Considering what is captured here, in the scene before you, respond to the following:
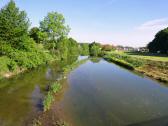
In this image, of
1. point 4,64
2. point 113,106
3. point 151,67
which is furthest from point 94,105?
point 151,67

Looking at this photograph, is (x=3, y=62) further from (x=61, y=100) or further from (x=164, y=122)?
(x=164, y=122)

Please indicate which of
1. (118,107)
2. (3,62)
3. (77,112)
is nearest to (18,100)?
(77,112)

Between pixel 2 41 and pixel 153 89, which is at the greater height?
pixel 2 41

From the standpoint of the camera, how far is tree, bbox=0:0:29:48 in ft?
124

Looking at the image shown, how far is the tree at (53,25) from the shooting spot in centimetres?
7312

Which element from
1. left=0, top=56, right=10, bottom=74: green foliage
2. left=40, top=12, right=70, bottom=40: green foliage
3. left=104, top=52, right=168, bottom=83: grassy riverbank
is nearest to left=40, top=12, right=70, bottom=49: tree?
left=40, top=12, right=70, bottom=40: green foliage

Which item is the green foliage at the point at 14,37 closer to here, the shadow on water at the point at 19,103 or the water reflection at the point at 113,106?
the shadow on water at the point at 19,103

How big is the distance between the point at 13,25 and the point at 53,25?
34.2m

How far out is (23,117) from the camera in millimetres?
15445

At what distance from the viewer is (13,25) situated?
39.1 meters

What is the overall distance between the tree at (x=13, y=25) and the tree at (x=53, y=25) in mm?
31467

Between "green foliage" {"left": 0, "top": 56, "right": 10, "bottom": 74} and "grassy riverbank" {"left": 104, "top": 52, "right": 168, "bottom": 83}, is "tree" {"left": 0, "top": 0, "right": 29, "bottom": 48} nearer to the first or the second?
"green foliage" {"left": 0, "top": 56, "right": 10, "bottom": 74}

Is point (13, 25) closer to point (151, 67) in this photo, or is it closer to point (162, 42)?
point (151, 67)

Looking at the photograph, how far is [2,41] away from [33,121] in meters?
24.9
